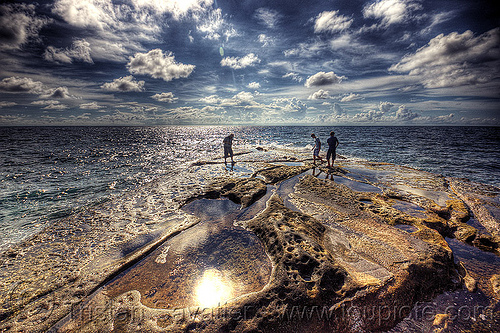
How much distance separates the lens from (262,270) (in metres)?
3.98

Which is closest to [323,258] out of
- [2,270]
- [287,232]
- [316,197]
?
[287,232]

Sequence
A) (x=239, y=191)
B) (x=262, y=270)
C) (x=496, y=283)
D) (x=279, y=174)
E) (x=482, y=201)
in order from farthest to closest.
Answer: (x=279, y=174) < (x=239, y=191) < (x=482, y=201) < (x=262, y=270) < (x=496, y=283)

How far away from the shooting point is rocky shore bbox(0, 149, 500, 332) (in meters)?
2.97

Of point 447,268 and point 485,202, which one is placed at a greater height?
point 447,268

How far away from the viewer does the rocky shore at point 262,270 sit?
2971 mm

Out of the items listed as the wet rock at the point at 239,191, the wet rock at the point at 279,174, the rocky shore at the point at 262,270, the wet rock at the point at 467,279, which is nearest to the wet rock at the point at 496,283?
the rocky shore at the point at 262,270

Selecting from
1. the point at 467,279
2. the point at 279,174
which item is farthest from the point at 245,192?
the point at 467,279

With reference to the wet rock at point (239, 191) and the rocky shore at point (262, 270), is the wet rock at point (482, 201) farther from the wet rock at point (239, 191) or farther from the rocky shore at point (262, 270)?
the wet rock at point (239, 191)

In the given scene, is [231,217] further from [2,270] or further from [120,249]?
[2,270]

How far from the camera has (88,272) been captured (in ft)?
14.0

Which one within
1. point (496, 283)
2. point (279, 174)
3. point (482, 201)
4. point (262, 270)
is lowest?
point (482, 201)

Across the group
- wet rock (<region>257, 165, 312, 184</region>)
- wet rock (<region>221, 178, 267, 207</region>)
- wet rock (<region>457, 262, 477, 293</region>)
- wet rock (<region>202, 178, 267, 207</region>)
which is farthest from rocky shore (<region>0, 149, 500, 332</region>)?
wet rock (<region>257, 165, 312, 184</region>)

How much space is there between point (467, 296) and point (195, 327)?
16.6ft

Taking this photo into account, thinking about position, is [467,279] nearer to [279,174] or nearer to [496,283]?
[496,283]
